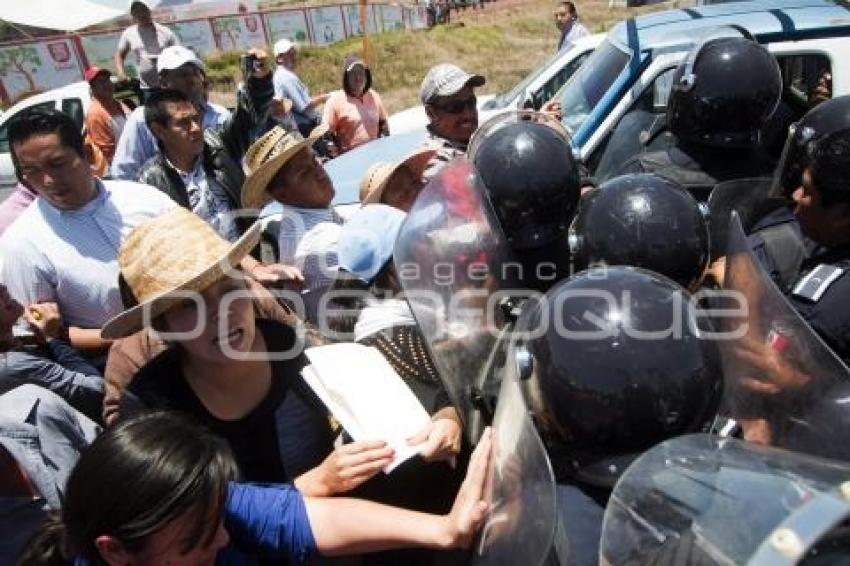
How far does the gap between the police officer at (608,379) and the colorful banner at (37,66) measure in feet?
69.5

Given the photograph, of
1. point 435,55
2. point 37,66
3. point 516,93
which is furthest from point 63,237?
point 435,55

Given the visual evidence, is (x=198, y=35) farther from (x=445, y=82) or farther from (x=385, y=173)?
(x=385, y=173)

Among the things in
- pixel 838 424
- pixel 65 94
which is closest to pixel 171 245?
pixel 838 424

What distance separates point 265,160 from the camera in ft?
9.02

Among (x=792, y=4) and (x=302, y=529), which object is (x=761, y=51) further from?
(x=302, y=529)

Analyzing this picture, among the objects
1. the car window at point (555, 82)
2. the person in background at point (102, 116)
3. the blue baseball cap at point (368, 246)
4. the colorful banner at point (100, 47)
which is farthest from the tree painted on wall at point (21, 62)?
the blue baseball cap at point (368, 246)

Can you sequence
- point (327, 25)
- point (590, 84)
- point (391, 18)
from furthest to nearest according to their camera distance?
point (391, 18) < point (327, 25) < point (590, 84)

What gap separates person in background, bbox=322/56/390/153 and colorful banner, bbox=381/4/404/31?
29972 mm

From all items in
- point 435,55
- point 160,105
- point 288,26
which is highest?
point 160,105

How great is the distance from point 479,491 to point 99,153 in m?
5.23

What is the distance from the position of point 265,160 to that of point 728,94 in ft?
6.23

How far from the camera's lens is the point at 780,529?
0.72 meters

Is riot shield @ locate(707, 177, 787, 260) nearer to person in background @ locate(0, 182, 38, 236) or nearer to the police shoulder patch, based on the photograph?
the police shoulder patch

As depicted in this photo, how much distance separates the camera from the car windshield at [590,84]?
14.4ft
